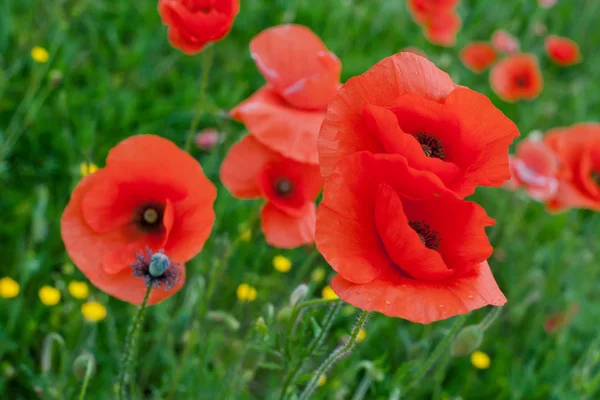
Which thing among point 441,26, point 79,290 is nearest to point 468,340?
point 79,290

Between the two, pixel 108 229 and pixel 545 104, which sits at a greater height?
pixel 108 229

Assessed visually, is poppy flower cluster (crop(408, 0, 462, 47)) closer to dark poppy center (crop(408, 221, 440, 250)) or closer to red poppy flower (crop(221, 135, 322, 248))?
red poppy flower (crop(221, 135, 322, 248))

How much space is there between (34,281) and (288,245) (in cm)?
99

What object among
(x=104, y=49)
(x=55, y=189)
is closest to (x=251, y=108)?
(x=55, y=189)

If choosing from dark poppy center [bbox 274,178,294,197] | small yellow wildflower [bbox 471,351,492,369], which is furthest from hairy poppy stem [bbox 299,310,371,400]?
small yellow wildflower [bbox 471,351,492,369]

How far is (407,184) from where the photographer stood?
2.77 feet

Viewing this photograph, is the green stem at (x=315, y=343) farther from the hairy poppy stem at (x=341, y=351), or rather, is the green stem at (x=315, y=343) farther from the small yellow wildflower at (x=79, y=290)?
the small yellow wildflower at (x=79, y=290)

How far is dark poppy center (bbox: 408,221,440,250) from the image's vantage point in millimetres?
941

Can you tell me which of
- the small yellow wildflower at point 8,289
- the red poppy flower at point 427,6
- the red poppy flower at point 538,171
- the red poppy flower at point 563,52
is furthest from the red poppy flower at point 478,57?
the small yellow wildflower at point 8,289

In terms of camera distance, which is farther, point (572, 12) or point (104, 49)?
point (572, 12)

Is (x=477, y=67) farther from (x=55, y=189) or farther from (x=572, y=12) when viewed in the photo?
(x=55, y=189)

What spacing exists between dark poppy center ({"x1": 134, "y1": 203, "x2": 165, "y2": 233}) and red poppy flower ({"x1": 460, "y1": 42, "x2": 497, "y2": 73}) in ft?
8.69

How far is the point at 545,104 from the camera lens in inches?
144

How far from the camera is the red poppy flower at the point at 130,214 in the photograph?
3.51ft
